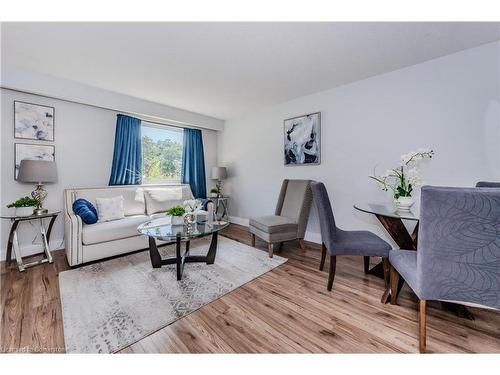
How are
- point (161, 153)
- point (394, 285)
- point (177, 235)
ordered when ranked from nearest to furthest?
point (394, 285)
point (177, 235)
point (161, 153)

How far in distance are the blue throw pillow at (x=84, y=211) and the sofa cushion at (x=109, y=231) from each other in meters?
0.08

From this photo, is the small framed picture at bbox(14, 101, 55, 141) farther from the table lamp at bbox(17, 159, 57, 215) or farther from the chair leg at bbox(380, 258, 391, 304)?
the chair leg at bbox(380, 258, 391, 304)

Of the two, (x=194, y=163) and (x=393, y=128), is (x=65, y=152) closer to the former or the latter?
(x=194, y=163)

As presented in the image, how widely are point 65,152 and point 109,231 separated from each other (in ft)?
4.83

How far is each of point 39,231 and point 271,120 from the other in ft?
12.7

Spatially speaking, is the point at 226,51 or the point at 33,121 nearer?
the point at 226,51

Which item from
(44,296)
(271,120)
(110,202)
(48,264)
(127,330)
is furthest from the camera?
(271,120)

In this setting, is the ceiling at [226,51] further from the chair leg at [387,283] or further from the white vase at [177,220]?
the chair leg at [387,283]

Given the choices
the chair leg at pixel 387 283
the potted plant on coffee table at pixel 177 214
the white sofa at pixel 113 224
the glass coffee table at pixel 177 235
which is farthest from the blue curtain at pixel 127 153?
the chair leg at pixel 387 283

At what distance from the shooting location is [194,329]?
4.67 feet

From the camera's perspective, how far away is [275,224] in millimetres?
2705

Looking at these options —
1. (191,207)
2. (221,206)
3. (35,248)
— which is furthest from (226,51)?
(35,248)
